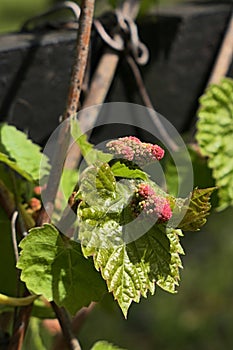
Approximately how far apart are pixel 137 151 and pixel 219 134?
423 mm

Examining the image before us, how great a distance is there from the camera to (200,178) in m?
1.07

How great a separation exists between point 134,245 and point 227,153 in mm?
402

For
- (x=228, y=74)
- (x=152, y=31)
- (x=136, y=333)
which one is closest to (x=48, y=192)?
(x=152, y=31)

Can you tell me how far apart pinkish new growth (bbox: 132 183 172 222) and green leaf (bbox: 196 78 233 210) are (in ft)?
1.19

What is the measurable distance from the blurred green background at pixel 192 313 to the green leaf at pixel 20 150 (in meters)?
1.70

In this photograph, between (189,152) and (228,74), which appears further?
(228,74)

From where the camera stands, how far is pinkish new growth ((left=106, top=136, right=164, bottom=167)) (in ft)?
2.19

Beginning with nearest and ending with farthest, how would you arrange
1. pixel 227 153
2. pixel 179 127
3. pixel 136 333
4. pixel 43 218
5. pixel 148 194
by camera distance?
pixel 148 194 < pixel 43 218 < pixel 227 153 < pixel 179 127 < pixel 136 333

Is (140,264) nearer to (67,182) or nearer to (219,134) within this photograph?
(67,182)

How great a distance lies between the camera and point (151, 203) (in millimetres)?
665

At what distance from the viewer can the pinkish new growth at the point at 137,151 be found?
2.19ft

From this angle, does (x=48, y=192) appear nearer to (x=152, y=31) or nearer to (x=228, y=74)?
(x=152, y=31)

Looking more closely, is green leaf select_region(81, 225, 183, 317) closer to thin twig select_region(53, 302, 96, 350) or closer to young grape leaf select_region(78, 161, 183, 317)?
young grape leaf select_region(78, 161, 183, 317)

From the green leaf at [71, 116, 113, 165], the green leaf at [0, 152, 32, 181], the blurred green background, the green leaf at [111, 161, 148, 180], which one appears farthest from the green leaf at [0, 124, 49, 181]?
the blurred green background
